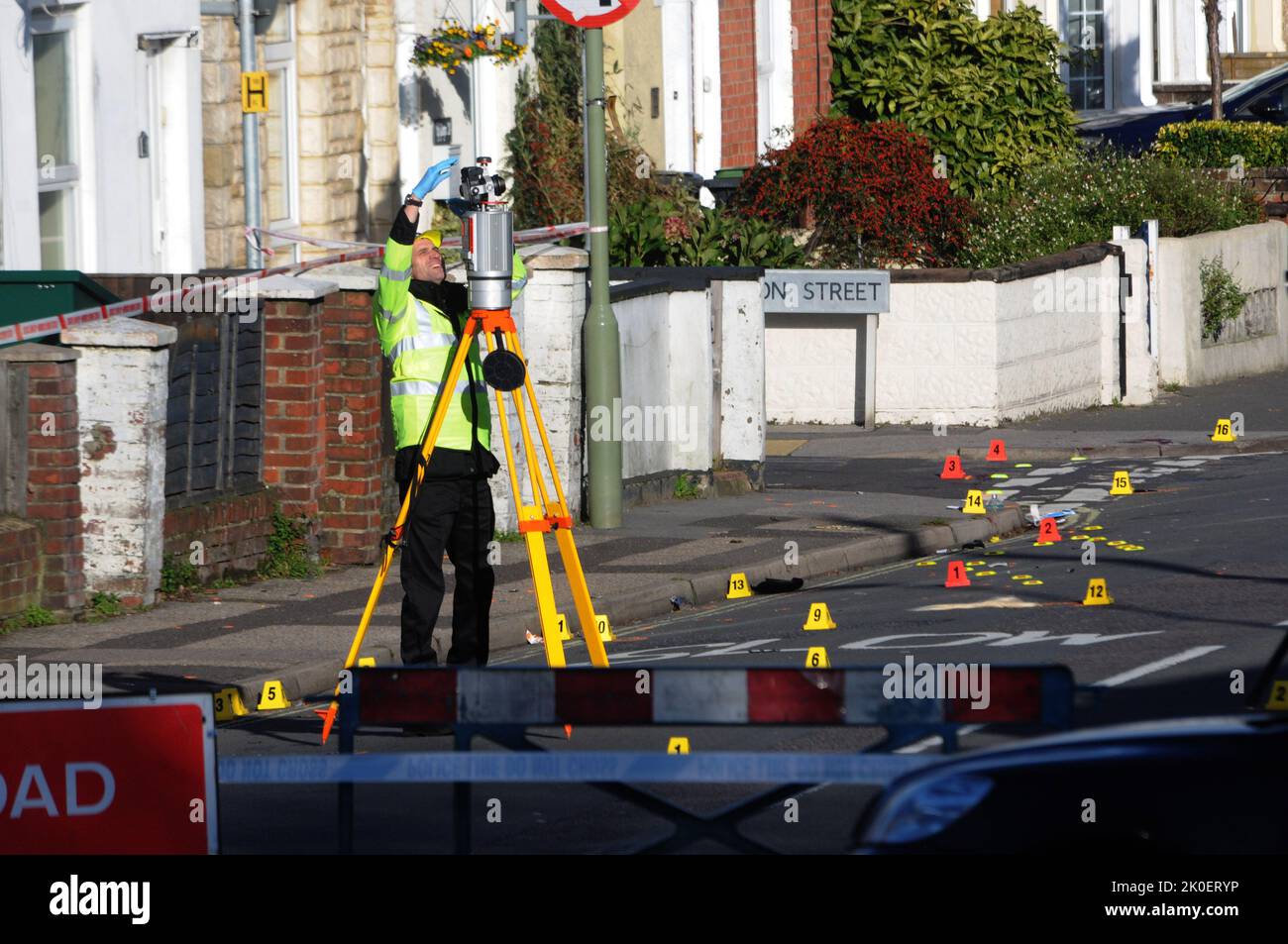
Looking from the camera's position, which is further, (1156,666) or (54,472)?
(54,472)

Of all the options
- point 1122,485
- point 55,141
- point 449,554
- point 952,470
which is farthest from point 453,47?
point 449,554

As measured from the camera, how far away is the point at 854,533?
51.8ft

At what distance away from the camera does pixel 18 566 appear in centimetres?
1216

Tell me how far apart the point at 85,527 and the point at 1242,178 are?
2194cm

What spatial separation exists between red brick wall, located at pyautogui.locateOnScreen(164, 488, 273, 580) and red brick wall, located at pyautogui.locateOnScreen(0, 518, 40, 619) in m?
1.00

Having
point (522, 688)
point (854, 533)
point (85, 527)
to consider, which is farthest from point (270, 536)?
point (522, 688)

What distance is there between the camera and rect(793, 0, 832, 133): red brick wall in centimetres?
3066

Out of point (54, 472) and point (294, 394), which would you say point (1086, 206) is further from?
point (54, 472)

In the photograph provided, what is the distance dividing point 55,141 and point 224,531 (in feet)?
18.3

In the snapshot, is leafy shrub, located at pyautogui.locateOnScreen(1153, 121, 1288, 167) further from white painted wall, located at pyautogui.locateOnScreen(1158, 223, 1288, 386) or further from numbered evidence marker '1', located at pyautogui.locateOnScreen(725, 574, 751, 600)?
numbered evidence marker '1', located at pyautogui.locateOnScreen(725, 574, 751, 600)

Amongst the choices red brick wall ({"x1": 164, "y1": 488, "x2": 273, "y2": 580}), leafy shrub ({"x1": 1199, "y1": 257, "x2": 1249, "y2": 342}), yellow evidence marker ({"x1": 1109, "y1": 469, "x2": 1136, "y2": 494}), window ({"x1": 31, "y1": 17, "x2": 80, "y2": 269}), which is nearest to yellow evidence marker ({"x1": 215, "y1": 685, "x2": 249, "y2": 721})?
red brick wall ({"x1": 164, "y1": 488, "x2": 273, "y2": 580})

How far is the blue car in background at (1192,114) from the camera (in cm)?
3778

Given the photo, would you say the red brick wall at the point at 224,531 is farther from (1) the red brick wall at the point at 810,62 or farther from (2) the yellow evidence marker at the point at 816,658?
(1) the red brick wall at the point at 810,62
